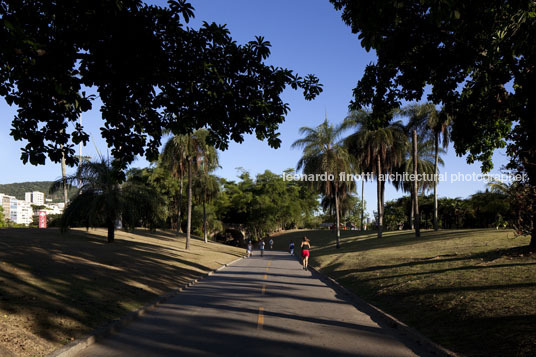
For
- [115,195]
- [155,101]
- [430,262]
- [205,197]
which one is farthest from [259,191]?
[155,101]

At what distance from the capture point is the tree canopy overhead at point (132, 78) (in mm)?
7320

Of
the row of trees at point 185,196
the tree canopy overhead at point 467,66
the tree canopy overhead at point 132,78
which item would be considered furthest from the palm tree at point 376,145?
the tree canopy overhead at point 132,78

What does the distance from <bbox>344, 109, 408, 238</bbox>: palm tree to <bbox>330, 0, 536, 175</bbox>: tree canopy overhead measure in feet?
80.6

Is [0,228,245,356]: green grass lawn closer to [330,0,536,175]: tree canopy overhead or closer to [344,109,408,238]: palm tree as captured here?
[330,0,536,175]: tree canopy overhead

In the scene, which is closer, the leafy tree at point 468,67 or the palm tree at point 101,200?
the leafy tree at point 468,67

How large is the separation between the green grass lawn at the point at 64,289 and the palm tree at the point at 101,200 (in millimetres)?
4782

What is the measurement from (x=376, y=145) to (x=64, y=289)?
108 ft

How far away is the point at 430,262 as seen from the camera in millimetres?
16625

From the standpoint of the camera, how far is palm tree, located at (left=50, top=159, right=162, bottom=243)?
24344mm

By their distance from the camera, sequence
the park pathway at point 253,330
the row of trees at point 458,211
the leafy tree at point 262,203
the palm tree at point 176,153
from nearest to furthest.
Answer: the park pathway at point 253,330
the palm tree at point 176,153
the row of trees at point 458,211
the leafy tree at point 262,203

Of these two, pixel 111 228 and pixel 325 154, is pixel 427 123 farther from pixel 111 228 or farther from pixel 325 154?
pixel 111 228

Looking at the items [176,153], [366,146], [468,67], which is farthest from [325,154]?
[468,67]

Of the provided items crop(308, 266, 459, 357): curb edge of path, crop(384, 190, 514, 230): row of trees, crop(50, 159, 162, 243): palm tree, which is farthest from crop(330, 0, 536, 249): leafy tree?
crop(384, 190, 514, 230): row of trees

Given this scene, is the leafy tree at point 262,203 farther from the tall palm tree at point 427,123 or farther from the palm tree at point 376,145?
the tall palm tree at point 427,123
